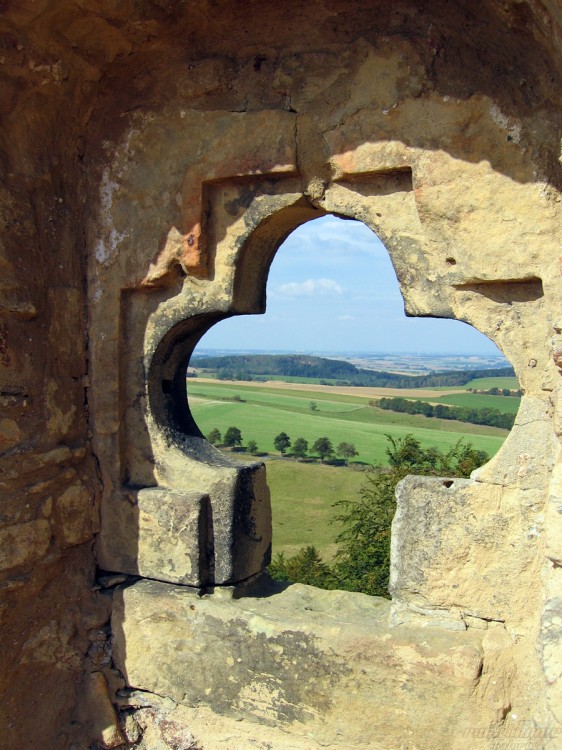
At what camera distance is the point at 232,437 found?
88.1ft

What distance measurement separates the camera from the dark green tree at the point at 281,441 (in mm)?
29250

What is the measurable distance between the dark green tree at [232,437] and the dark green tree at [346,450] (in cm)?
413

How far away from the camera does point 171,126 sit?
319 cm

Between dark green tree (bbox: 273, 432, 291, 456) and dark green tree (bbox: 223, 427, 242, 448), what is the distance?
7.85ft

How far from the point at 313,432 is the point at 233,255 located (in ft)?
86.3

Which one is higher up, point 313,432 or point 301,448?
point 313,432

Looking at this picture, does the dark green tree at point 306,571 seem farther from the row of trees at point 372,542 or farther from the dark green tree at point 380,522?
the dark green tree at point 380,522

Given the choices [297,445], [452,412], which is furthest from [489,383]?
[297,445]

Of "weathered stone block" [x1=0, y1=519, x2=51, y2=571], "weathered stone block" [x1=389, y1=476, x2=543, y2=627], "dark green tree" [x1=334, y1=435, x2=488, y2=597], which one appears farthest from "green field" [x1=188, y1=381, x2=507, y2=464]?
"weathered stone block" [x1=0, y1=519, x2=51, y2=571]

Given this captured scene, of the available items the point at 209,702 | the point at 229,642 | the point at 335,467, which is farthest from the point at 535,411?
the point at 335,467

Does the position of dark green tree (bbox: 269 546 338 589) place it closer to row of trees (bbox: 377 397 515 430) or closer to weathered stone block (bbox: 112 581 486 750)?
weathered stone block (bbox: 112 581 486 750)

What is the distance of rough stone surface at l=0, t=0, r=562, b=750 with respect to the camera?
102 inches

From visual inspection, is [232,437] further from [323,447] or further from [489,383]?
[489,383]

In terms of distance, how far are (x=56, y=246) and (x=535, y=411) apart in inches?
91.6
